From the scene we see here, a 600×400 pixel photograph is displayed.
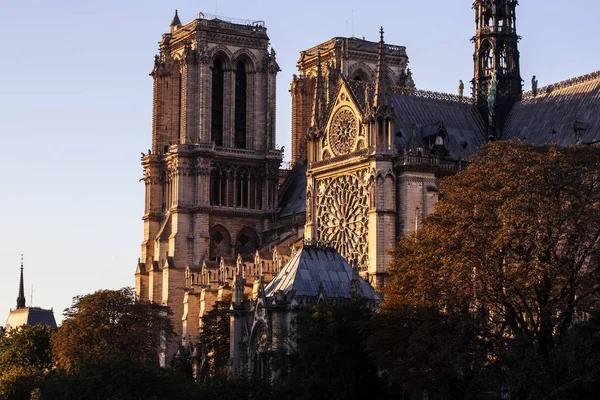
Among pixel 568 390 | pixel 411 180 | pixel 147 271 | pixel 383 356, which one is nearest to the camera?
pixel 568 390

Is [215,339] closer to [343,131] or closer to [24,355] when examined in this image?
[343,131]

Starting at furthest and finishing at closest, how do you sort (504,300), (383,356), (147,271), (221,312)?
(147,271) < (221,312) < (383,356) < (504,300)

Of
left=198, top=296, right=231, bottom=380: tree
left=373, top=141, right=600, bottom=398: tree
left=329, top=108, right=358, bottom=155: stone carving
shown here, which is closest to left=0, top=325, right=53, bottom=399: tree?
left=198, top=296, right=231, bottom=380: tree

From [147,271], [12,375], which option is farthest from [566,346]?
[147,271]

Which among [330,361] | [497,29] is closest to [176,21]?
[497,29]

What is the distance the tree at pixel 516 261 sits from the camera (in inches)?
2559

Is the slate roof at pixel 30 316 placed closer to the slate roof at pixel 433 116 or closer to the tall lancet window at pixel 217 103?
the tall lancet window at pixel 217 103

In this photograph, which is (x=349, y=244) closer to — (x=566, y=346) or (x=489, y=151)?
(x=489, y=151)

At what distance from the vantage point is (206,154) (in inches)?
5359

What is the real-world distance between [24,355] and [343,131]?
3772 centimetres

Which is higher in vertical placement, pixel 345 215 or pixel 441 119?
pixel 441 119

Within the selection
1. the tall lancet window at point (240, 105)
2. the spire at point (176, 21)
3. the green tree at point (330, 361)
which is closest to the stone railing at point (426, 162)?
the green tree at point (330, 361)

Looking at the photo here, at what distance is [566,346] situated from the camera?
202 feet

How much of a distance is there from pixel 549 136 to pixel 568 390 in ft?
155
